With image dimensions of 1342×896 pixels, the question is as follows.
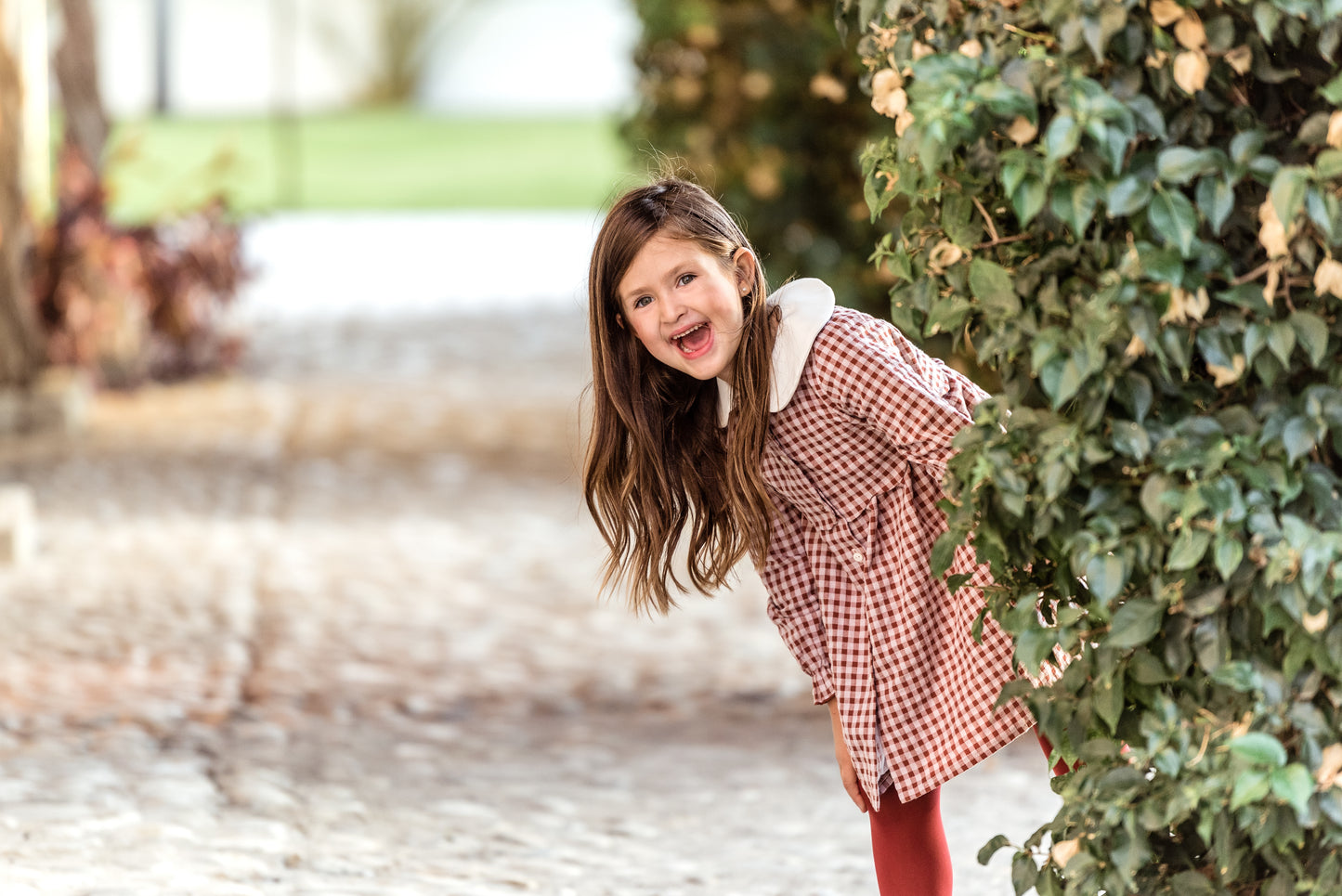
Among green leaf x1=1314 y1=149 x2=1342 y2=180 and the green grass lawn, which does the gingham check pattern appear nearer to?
green leaf x1=1314 y1=149 x2=1342 y2=180

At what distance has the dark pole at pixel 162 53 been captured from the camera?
21469mm

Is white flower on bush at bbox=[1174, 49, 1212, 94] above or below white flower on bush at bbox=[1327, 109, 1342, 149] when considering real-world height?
above

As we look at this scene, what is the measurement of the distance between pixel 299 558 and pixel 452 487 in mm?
1321

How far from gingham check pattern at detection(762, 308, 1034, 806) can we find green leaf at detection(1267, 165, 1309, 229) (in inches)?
30.0

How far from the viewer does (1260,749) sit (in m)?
1.98

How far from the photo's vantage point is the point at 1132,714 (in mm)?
2227

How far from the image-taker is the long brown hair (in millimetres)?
2729

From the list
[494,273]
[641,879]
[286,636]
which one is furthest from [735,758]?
[494,273]

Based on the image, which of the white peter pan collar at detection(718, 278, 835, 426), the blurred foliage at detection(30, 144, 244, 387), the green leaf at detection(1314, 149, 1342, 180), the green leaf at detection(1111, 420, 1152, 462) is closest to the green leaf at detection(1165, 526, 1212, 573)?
the green leaf at detection(1111, 420, 1152, 462)

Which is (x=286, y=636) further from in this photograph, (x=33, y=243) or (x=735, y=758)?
(x=33, y=243)

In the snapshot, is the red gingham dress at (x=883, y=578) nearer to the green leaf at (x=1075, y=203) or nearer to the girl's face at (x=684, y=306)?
the girl's face at (x=684, y=306)

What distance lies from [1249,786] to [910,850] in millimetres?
902

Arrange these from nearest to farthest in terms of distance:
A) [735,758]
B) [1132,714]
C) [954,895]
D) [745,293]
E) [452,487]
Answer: [1132,714], [745,293], [954,895], [735,758], [452,487]

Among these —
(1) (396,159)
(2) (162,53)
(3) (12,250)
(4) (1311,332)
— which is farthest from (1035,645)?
(1) (396,159)
